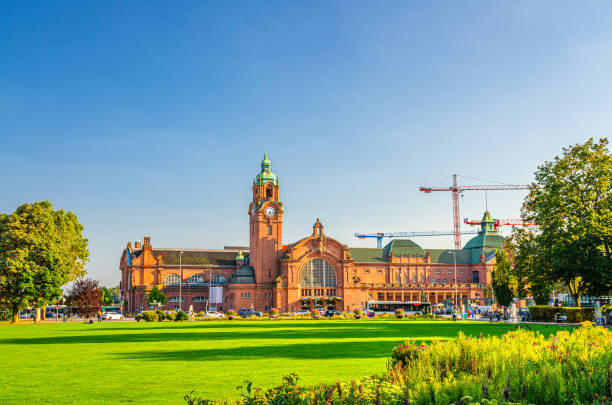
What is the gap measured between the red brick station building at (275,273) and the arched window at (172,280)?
218mm

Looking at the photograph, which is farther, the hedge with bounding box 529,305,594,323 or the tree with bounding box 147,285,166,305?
the tree with bounding box 147,285,166,305

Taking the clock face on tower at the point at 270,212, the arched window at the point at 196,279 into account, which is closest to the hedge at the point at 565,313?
the clock face on tower at the point at 270,212

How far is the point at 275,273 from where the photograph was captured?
118 m

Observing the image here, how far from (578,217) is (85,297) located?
65371mm

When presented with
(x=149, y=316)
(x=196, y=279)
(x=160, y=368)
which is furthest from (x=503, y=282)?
(x=196, y=279)

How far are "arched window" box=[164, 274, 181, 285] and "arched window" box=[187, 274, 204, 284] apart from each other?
8.20ft

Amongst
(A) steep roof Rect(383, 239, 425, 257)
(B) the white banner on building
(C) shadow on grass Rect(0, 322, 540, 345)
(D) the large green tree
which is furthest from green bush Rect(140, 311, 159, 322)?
(A) steep roof Rect(383, 239, 425, 257)

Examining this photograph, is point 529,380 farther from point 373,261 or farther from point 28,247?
point 373,261

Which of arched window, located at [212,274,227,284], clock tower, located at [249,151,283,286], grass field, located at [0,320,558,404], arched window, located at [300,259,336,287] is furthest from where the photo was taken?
arched window, located at [212,274,227,284]

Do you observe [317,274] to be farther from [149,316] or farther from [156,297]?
[149,316]

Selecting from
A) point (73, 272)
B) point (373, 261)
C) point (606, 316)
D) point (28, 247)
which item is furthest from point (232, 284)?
point (606, 316)

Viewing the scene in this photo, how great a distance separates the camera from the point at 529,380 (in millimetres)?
9578

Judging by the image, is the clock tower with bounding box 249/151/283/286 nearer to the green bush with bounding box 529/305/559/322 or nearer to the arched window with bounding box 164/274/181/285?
the arched window with bounding box 164/274/181/285

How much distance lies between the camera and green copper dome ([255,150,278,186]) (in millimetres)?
123344
